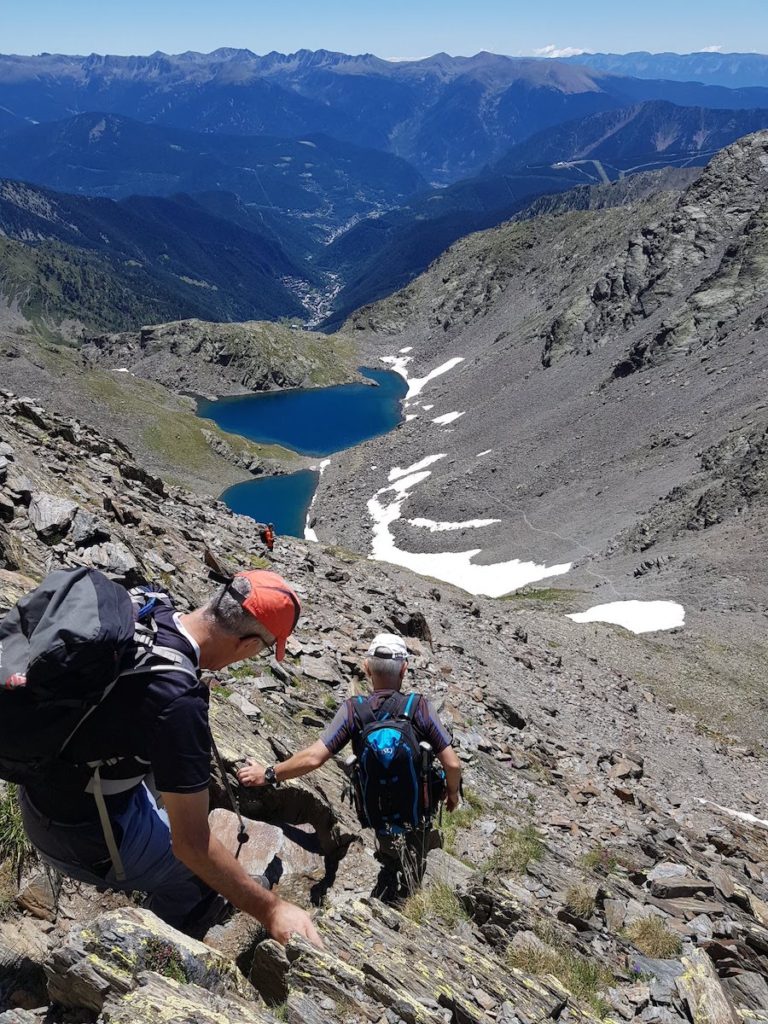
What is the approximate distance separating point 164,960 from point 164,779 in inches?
59.9

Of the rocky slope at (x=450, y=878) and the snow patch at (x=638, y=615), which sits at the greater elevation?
the rocky slope at (x=450, y=878)

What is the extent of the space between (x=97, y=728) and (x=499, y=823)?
8672 mm

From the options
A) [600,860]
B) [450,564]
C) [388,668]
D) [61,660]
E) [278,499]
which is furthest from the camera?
[278,499]

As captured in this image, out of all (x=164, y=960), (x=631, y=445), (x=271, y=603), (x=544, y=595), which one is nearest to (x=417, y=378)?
(x=631, y=445)

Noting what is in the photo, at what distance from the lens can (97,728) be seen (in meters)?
4.68

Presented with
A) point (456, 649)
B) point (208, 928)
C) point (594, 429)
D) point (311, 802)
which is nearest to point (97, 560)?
point (311, 802)

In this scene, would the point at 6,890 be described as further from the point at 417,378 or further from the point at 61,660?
the point at 417,378

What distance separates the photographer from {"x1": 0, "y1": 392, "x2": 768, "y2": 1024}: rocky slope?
17.6ft

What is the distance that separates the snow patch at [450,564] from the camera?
5922 cm

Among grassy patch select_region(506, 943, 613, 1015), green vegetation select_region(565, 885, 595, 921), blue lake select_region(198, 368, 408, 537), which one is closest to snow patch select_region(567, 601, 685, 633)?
green vegetation select_region(565, 885, 595, 921)

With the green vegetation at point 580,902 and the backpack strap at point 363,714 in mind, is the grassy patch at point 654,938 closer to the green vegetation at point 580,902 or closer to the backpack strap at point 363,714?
the green vegetation at point 580,902

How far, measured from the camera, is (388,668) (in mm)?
7863

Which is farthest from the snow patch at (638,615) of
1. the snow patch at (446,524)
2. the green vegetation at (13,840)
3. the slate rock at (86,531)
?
the green vegetation at (13,840)

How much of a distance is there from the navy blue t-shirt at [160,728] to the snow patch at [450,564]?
177 feet
